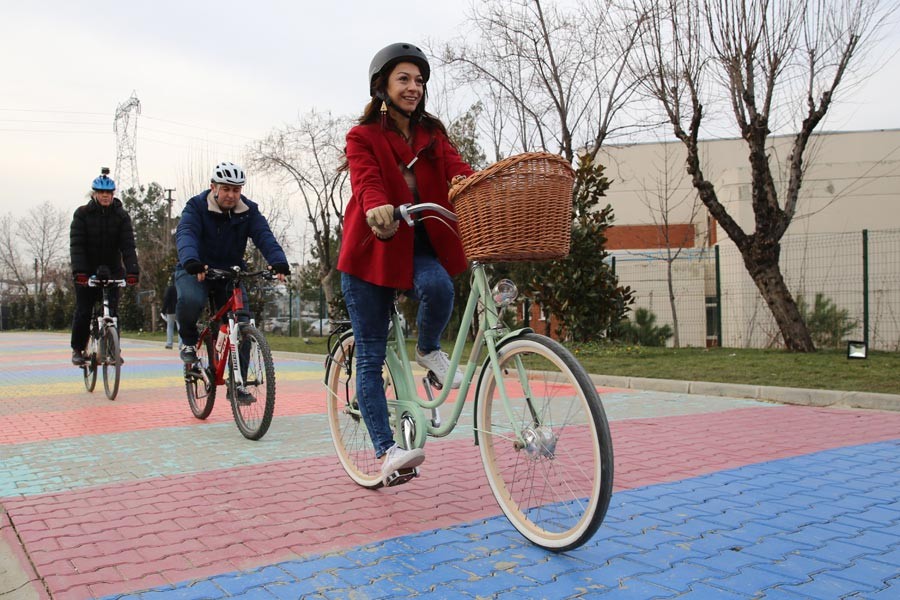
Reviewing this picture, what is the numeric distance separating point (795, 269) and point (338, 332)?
1654cm

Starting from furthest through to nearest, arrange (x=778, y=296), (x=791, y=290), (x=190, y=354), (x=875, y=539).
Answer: (x=791, y=290) < (x=778, y=296) < (x=190, y=354) < (x=875, y=539)

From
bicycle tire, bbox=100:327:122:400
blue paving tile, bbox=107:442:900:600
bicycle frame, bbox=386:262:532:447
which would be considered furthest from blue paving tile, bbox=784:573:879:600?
bicycle tire, bbox=100:327:122:400

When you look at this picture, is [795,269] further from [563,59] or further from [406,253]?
[406,253]

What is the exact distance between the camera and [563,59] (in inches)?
757

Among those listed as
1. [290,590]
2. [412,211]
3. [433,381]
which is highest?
[412,211]

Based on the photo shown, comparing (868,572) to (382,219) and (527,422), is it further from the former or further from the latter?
(382,219)

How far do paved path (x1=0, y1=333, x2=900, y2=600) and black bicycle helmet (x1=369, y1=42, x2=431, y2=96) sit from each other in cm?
206

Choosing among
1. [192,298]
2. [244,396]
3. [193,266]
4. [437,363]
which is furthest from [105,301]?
[437,363]

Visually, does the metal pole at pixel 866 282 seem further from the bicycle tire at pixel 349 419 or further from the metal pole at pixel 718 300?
the bicycle tire at pixel 349 419

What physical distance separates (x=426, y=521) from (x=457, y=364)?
0.74m

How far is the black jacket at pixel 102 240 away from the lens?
8.20m

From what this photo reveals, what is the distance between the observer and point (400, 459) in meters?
3.52

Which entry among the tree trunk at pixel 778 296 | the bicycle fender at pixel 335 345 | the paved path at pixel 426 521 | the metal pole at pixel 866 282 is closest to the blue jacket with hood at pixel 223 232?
the paved path at pixel 426 521

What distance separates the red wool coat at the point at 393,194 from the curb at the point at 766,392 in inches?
212
